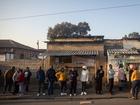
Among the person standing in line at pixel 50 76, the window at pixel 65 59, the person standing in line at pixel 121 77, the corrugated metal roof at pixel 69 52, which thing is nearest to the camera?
the person standing in line at pixel 50 76

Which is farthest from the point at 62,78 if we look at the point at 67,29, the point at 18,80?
the point at 67,29

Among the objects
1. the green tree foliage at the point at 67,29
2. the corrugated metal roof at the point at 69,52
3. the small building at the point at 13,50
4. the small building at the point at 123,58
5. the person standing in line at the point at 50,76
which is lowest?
the person standing in line at the point at 50,76

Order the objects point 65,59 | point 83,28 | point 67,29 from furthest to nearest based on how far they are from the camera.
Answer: point 83,28, point 67,29, point 65,59

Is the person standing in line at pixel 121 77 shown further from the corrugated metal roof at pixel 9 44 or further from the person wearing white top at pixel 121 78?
the corrugated metal roof at pixel 9 44

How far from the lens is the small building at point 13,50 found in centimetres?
5053

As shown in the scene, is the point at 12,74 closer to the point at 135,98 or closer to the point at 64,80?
the point at 64,80

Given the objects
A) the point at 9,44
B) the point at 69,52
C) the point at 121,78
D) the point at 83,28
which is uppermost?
the point at 83,28

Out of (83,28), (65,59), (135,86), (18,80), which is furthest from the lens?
(83,28)

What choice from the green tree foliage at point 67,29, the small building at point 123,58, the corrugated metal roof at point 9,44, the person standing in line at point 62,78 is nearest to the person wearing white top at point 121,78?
the small building at point 123,58

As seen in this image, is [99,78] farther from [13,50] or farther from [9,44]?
[9,44]

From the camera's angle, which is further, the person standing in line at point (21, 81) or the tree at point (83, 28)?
the tree at point (83, 28)

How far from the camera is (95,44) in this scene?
30156 mm

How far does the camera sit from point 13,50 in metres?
52.8

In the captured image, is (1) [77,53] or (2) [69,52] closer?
(1) [77,53]
